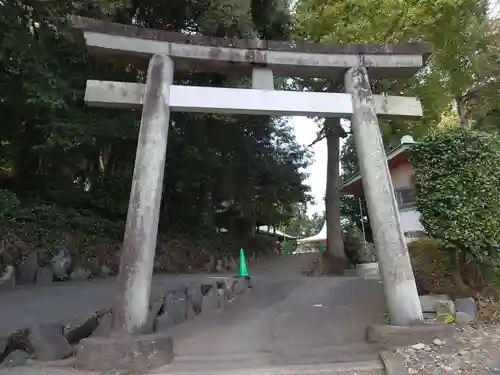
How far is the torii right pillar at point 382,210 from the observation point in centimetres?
502

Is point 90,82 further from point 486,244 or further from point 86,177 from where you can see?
point 86,177

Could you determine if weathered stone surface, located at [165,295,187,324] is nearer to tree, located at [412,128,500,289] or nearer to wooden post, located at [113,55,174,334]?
wooden post, located at [113,55,174,334]

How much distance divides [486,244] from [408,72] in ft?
9.02

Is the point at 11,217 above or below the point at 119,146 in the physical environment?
below

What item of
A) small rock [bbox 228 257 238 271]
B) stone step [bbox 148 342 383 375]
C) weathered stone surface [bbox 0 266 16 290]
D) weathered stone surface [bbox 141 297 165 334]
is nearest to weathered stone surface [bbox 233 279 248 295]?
weathered stone surface [bbox 141 297 165 334]

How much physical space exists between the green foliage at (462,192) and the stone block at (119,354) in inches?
163

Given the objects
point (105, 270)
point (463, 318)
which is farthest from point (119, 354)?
point (105, 270)

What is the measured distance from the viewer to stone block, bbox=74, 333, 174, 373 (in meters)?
4.16

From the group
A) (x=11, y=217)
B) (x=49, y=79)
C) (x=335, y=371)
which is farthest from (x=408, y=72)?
(x=11, y=217)

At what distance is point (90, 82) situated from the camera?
5242 mm

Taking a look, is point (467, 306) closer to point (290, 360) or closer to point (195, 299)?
point (290, 360)

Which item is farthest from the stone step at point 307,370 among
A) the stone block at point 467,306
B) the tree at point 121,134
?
the tree at point 121,134

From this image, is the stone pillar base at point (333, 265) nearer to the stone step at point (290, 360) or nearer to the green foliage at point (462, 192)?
the green foliage at point (462, 192)

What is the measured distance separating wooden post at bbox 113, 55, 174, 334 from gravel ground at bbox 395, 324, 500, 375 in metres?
3.03
